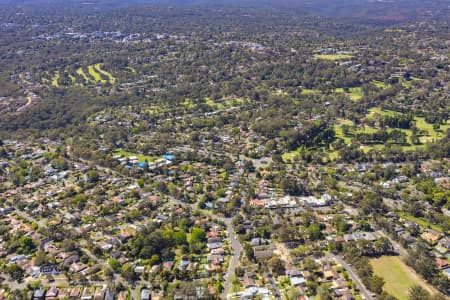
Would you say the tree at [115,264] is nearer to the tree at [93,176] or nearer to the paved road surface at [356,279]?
the paved road surface at [356,279]

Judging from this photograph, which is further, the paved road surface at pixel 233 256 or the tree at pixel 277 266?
the tree at pixel 277 266

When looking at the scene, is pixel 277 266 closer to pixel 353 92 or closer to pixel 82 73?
pixel 353 92

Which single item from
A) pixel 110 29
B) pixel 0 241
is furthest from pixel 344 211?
pixel 110 29

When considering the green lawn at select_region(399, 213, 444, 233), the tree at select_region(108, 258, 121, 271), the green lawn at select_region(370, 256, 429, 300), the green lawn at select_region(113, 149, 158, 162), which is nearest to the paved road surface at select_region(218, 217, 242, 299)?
the tree at select_region(108, 258, 121, 271)

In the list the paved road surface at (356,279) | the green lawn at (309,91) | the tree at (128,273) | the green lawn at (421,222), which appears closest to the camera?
the paved road surface at (356,279)

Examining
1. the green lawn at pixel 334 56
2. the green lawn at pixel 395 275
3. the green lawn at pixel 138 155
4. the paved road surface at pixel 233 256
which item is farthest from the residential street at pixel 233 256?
the green lawn at pixel 334 56

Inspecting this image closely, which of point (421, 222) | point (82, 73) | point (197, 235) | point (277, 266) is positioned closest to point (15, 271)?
→ point (197, 235)
